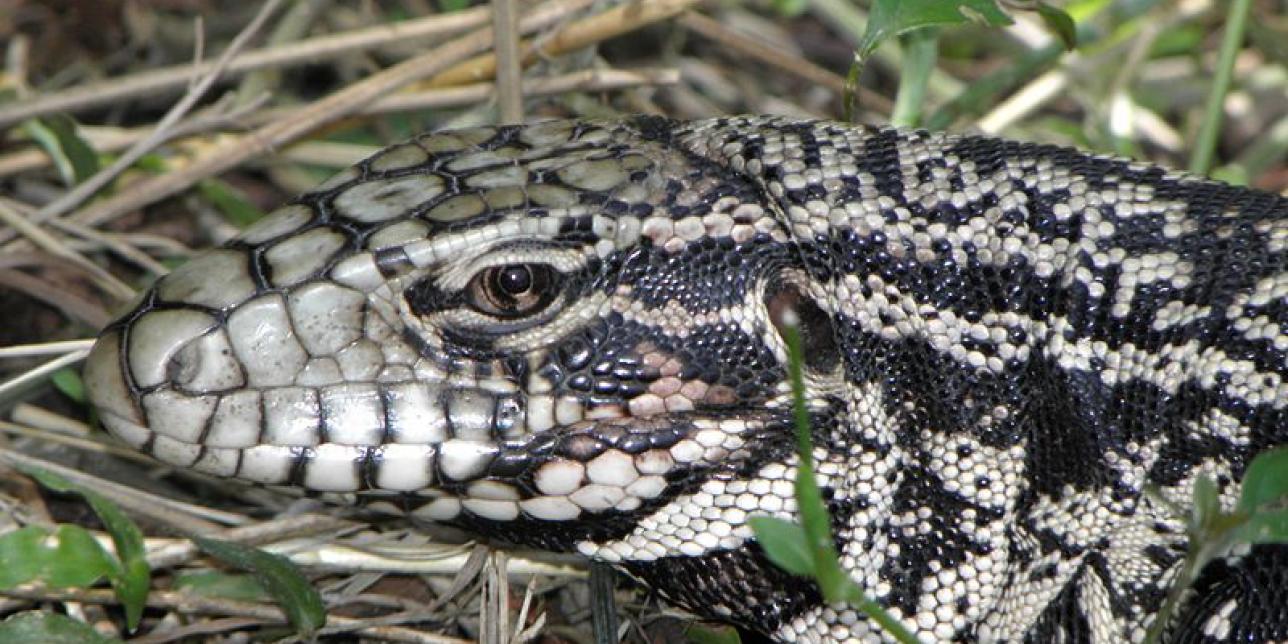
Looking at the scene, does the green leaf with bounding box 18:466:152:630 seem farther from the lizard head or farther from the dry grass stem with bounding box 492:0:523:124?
the dry grass stem with bounding box 492:0:523:124

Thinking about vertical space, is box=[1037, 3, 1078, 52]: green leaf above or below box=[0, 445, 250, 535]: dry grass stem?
above

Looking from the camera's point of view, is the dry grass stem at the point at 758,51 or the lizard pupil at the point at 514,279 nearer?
the lizard pupil at the point at 514,279

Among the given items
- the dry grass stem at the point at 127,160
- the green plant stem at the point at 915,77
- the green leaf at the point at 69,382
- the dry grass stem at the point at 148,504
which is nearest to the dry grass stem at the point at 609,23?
the green plant stem at the point at 915,77

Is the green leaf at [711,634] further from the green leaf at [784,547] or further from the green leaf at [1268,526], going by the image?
the green leaf at [1268,526]

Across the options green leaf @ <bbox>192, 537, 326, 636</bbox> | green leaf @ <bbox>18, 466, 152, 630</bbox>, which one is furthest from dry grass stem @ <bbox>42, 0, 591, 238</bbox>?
green leaf @ <bbox>192, 537, 326, 636</bbox>

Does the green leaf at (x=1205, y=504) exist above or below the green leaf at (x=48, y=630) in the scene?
below

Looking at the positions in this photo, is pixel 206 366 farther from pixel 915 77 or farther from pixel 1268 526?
pixel 915 77

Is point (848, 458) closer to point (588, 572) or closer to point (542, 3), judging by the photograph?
point (588, 572)
